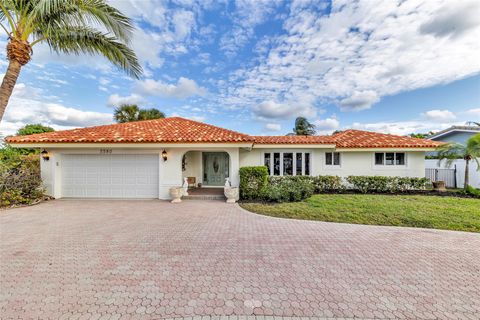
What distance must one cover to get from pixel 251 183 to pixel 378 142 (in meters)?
10.1

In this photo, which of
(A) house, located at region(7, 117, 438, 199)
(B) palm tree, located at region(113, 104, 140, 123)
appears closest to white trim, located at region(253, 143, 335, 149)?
(A) house, located at region(7, 117, 438, 199)

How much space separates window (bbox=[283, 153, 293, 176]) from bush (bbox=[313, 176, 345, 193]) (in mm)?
1818

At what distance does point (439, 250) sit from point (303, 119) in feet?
70.8

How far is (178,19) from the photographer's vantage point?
12172mm

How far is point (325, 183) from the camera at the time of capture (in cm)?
1360

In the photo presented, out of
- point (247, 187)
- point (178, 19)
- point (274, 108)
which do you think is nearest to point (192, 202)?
point (247, 187)

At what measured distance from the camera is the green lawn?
7.31 meters

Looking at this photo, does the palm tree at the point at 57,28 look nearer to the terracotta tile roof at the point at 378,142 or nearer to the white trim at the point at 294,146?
the white trim at the point at 294,146

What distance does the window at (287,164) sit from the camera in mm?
14602

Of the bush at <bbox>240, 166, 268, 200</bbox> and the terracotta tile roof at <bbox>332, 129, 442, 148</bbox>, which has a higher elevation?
the terracotta tile roof at <bbox>332, 129, 442, 148</bbox>

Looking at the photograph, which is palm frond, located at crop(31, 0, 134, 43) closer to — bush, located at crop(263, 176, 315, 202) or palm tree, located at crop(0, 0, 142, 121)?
palm tree, located at crop(0, 0, 142, 121)

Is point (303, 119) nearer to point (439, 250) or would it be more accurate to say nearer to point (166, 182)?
point (166, 182)

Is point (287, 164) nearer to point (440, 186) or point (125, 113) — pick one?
point (440, 186)

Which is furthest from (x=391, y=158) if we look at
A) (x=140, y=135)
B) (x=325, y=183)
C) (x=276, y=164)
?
(x=140, y=135)
